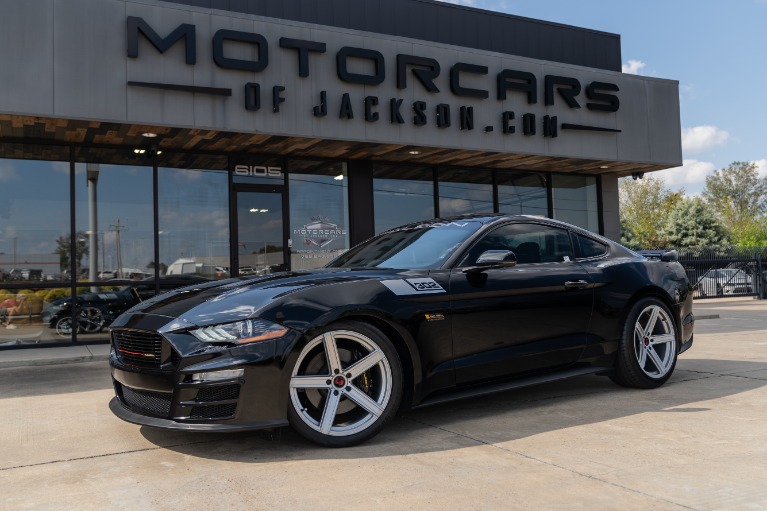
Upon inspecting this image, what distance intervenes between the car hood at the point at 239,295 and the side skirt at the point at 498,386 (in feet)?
2.69

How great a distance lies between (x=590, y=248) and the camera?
5391 millimetres

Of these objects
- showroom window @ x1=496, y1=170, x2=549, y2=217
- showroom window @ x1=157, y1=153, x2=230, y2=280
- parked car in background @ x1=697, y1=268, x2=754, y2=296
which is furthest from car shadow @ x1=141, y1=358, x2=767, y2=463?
parked car in background @ x1=697, y1=268, x2=754, y2=296

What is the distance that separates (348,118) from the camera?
10.2 meters

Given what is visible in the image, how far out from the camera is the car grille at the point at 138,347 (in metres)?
3.74

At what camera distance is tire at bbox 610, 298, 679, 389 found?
5220 millimetres

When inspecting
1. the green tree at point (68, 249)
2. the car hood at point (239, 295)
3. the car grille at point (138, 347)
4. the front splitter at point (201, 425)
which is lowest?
the front splitter at point (201, 425)

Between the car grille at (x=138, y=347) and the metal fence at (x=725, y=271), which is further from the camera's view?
the metal fence at (x=725, y=271)

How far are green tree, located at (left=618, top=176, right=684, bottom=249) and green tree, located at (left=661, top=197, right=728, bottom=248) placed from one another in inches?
282

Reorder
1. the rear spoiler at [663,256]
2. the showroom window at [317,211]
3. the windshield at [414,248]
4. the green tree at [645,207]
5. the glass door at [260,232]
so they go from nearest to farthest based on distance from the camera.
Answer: the windshield at [414,248] → the rear spoiler at [663,256] → the glass door at [260,232] → the showroom window at [317,211] → the green tree at [645,207]

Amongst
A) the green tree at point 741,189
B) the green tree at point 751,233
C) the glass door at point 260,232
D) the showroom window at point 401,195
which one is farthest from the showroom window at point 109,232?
the green tree at point 741,189

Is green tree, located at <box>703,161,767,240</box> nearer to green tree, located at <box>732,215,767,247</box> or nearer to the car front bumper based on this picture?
→ green tree, located at <box>732,215,767,247</box>

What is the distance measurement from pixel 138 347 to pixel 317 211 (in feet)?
→ 26.8

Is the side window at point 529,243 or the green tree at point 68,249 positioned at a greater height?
the green tree at point 68,249

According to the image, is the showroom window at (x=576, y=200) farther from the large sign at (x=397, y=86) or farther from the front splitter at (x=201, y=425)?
the front splitter at (x=201, y=425)
